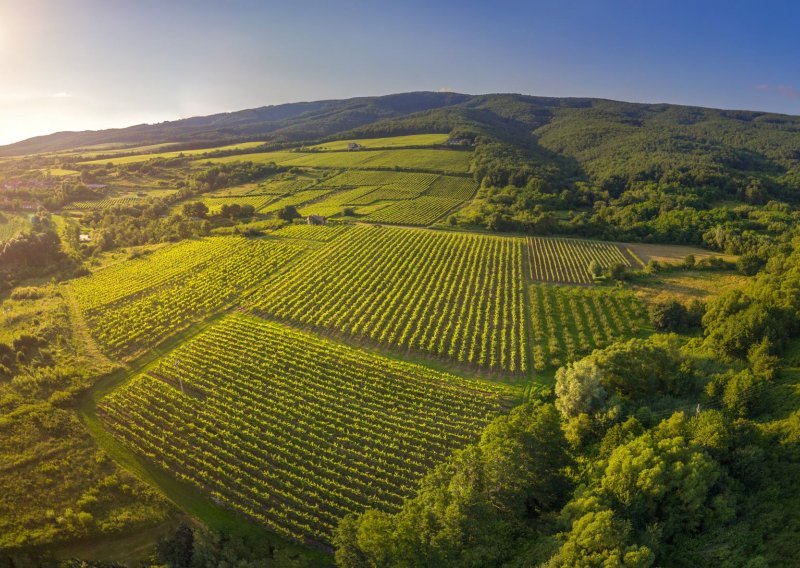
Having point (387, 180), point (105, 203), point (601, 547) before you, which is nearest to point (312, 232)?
point (387, 180)

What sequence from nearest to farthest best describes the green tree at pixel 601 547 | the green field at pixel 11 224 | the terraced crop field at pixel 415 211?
1. the green tree at pixel 601 547
2. the green field at pixel 11 224
3. the terraced crop field at pixel 415 211

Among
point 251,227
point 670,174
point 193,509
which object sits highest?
point 670,174

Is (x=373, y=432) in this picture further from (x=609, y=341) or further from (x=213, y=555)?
(x=609, y=341)

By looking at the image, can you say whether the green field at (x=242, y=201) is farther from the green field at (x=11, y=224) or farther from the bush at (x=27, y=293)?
the bush at (x=27, y=293)

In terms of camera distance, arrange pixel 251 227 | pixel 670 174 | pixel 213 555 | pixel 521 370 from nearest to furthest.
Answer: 1. pixel 213 555
2. pixel 521 370
3. pixel 251 227
4. pixel 670 174

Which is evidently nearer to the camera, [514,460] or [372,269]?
[514,460]

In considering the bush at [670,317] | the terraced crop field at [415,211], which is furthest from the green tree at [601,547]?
the terraced crop field at [415,211]

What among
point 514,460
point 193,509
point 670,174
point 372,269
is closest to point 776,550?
point 514,460

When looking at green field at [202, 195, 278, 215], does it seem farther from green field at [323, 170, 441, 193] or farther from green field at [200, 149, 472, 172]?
green field at [200, 149, 472, 172]
